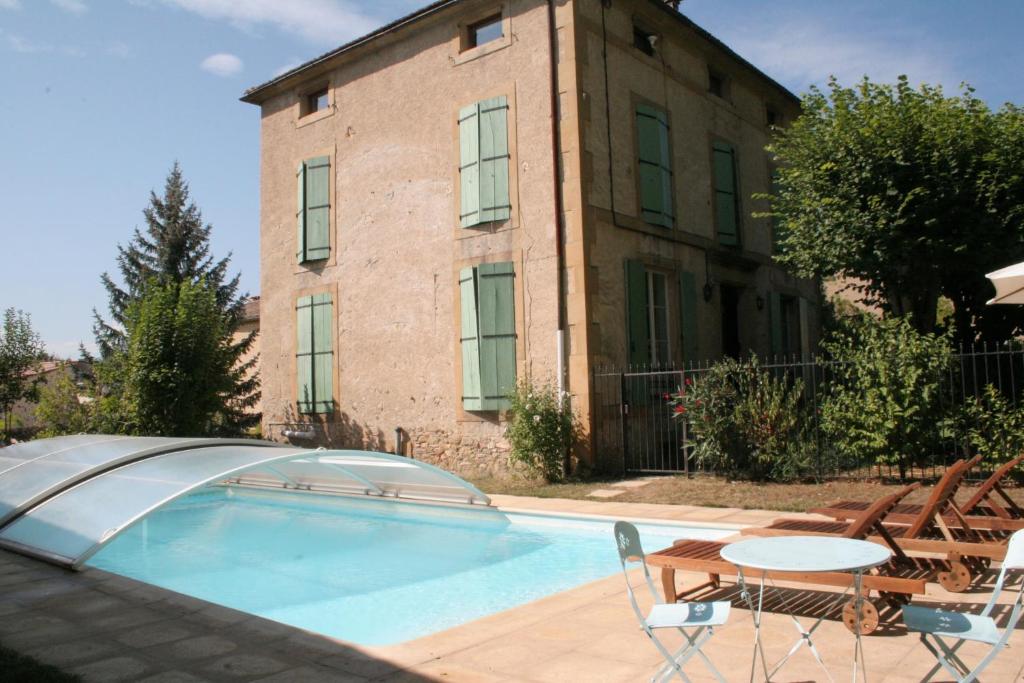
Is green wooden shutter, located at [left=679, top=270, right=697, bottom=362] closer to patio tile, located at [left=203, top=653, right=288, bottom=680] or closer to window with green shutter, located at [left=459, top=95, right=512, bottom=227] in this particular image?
window with green shutter, located at [left=459, top=95, right=512, bottom=227]

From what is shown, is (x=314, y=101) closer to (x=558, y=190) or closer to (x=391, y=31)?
(x=391, y=31)

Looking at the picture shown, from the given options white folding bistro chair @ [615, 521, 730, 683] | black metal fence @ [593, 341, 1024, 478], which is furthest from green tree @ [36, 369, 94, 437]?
white folding bistro chair @ [615, 521, 730, 683]

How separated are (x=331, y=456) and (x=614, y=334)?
5.00 meters

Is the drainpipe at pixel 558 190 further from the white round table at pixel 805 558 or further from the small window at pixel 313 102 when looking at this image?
Answer: the white round table at pixel 805 558

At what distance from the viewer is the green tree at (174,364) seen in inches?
531

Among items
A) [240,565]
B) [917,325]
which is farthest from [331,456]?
[917,325]

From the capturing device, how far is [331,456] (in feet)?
24.3

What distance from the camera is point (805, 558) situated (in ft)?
9.80

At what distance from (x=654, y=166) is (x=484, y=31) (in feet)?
11.0

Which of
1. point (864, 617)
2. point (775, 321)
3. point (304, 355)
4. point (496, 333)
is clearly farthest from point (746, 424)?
point (304, 355)

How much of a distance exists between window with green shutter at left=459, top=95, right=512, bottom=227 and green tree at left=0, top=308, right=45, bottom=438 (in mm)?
14292

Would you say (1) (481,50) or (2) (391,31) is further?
(2) (391,31)

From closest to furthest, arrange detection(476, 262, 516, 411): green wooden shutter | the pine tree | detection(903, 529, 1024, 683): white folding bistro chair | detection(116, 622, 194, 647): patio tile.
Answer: detection(903, 529, 1024, 683): white folding bistro chair < detection(116, 622, 194, 647): patio tile < detection(476, 262, 516, 411): green wooden shutter < the pine tree

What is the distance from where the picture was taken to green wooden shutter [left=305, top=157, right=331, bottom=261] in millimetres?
14070
